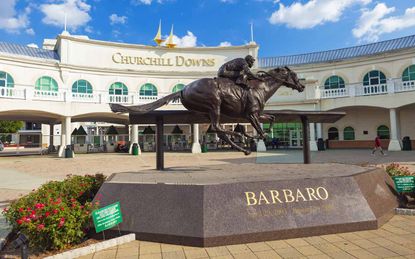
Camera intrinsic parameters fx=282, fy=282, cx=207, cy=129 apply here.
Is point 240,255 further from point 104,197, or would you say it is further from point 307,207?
point 104,197

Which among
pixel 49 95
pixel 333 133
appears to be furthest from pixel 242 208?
pixel 333 133

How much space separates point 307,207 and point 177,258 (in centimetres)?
252

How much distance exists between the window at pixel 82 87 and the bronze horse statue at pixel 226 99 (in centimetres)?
2446

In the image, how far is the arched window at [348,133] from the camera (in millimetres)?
30120

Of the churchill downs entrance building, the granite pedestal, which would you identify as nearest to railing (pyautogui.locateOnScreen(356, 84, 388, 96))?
the churchill downs entrance building

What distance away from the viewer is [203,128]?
3894 centimetres

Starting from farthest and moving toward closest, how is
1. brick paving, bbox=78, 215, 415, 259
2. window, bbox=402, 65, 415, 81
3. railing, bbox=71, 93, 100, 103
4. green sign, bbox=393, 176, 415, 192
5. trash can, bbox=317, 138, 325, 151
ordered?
trash can, bbox=317, 138, 325, 151 → railing, bbox=71, 93, 100, 103 → window, bbox=402, 65, 415, 81 → green sign, bbox=393, 176, 415, 192 → brick paving, bbox=78, 215, 415, 259

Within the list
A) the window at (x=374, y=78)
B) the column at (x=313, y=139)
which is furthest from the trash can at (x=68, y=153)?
the window at (x=374, y=78)

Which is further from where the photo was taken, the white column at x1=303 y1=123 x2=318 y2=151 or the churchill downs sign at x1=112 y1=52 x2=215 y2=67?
the churchill downs sign at x1=112 y1=52 x2=215 y2=67

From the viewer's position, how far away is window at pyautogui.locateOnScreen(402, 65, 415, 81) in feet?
86.1

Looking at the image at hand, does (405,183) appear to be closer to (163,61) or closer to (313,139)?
(313,139)

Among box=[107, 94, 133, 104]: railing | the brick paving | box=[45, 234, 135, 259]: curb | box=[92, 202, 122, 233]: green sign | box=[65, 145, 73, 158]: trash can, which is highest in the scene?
box=[107, 94, 133, 104]: railing

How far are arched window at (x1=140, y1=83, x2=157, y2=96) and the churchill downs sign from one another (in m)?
2.66

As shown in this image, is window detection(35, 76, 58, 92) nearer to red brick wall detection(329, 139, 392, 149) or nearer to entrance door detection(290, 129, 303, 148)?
entrance door detection(290, 129, 303, 148)
